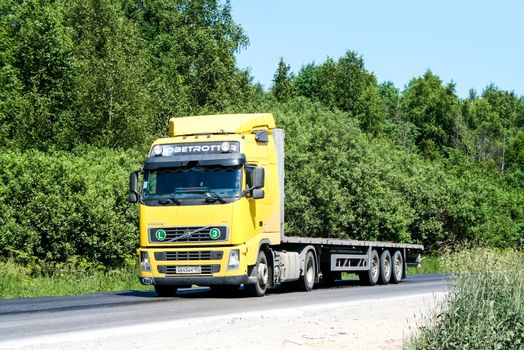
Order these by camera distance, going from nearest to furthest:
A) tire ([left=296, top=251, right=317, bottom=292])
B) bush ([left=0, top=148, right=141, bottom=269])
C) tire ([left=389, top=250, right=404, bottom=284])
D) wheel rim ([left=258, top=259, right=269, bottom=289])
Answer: wheel rim ([left=258, top=259, right=269, bottom=289])
tire ([left=296, top=251, right=317, bottom=292])
tire ([left=389, top=250, right=404, bottom=284])
bush ([left=0, top=148, right=141, bottom=269])

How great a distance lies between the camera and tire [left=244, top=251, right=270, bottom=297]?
21.3m

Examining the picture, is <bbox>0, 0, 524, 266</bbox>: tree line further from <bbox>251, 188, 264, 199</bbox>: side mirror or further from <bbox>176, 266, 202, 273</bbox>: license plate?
<bbox>251, 188, 264, 199</bbox>: side mirror

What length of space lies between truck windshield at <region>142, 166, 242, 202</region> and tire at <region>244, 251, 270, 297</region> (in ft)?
6.12

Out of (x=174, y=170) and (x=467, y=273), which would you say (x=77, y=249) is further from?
(x=467, y=273)

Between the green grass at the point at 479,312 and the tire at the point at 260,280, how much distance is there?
867cm

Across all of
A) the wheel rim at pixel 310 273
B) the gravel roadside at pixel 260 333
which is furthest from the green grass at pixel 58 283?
the gravel roadside at pixel 260 333

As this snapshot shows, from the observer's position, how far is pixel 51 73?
53031 mm

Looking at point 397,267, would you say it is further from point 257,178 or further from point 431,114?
point 431,114

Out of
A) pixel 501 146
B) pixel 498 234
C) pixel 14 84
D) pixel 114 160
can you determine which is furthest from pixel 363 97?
pixel 114 160

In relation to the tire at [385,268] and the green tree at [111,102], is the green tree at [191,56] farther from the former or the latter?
the tire at [385,268]

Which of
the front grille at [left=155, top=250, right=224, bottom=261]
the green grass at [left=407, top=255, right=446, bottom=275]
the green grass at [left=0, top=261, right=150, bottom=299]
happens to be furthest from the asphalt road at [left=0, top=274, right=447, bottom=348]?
the green grass at [left=407, top=255, right=446, bottom=275]

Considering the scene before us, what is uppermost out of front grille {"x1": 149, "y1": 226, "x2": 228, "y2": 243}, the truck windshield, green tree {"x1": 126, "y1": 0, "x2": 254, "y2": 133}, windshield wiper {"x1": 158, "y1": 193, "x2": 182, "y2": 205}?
green tree {"x1": 126, "y1": 0, "x2": 254, "y2": 133}

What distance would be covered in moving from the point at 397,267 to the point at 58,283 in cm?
1130

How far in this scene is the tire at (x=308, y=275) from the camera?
24.3 m
